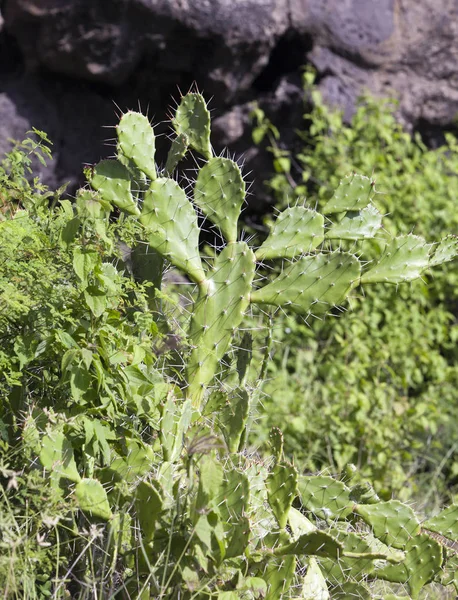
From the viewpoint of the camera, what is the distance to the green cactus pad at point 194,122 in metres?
2.82

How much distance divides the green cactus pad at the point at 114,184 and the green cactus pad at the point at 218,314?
0.37 metres

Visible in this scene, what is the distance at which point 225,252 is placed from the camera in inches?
108

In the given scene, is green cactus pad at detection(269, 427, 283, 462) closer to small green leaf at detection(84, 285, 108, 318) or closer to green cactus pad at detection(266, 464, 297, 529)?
green cactus pad at detection(266, 464, 297, 529)

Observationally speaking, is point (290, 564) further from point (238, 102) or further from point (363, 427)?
point (238, 102)

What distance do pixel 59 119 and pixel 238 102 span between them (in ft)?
3.90

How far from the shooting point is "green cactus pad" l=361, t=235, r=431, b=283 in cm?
280

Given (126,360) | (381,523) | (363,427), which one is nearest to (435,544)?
(381,523)

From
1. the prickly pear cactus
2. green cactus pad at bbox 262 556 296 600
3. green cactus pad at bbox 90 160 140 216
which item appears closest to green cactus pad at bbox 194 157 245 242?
the prickly pear cactus

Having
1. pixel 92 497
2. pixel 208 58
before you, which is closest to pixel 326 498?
pixel 92 497

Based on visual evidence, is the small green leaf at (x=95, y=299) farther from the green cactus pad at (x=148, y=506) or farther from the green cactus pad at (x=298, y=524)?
the green cactus pad at (x=298, y=524)

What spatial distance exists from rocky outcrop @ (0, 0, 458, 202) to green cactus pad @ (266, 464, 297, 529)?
326cm

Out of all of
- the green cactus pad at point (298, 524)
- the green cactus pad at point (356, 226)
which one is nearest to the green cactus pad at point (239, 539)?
the green cactus pad at point (298, 524)

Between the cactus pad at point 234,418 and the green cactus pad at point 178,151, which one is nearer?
the cactus pad at point 234,418

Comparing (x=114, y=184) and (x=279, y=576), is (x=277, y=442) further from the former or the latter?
(x=114, y=184)
